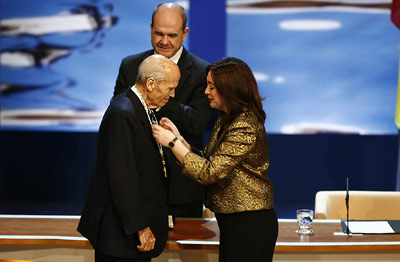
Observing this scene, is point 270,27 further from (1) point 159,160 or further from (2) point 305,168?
(1) point 159,160

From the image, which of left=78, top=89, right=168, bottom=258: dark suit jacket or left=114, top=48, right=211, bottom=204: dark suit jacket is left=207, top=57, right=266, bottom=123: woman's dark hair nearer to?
left=78, top=89, right=168, bottom=258: dark suit jacket

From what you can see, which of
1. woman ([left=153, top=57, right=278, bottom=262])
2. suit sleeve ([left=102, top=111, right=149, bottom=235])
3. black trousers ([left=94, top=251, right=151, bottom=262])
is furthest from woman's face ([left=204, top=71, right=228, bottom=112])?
black trousers ([left=94, top=251, right=151, bottom=262])

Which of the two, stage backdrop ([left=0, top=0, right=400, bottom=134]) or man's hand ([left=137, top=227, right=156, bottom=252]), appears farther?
stage backdrop ([left=0, top=0, right=400, bottom=134])

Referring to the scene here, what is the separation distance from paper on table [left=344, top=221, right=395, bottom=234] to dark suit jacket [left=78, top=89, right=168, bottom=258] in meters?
1.15

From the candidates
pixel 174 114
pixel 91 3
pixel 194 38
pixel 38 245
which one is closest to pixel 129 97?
pixel 174 114

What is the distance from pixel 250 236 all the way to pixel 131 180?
584mm

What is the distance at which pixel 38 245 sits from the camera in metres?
3.02

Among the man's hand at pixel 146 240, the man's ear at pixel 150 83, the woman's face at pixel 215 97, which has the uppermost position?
the man's ear at pixel 150 83

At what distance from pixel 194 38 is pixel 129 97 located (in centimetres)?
334

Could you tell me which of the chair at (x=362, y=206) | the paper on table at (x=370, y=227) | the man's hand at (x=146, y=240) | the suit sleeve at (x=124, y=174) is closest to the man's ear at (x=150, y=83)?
the suit sleeve at (x=124, y=174)

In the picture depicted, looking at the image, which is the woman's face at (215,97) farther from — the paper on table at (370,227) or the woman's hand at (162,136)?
the paper on table at (370,227)

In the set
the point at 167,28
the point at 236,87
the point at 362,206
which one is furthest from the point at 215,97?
the point at 362,206

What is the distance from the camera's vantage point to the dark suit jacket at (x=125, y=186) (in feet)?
7.87

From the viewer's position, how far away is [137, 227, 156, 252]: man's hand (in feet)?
8.02
